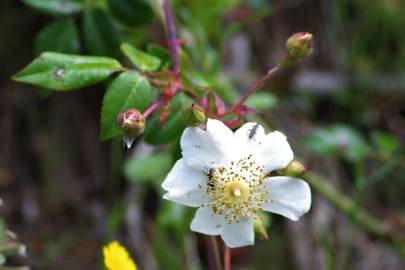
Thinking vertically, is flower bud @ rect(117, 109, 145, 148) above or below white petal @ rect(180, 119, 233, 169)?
above

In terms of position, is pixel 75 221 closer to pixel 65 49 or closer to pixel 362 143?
pixel 65 49

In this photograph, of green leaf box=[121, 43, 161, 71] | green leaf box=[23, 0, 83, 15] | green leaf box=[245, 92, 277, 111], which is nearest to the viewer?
green leaf box=[121, 43, 161, 71]

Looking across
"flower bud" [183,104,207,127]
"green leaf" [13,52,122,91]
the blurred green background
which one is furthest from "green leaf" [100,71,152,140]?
the blurred green background

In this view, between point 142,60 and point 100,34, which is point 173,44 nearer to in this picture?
point 142,60

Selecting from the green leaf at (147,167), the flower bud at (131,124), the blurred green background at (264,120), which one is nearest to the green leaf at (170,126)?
the flower bud at (131,124)

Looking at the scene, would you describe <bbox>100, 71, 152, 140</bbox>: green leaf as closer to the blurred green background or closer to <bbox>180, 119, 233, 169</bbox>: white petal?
<bbox>180, 119, 233, 169</bbox>: white petal

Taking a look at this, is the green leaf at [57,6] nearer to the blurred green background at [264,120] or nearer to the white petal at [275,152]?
the blurred green background at [264,120]

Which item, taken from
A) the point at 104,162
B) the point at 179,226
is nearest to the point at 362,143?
the point at 179,226
